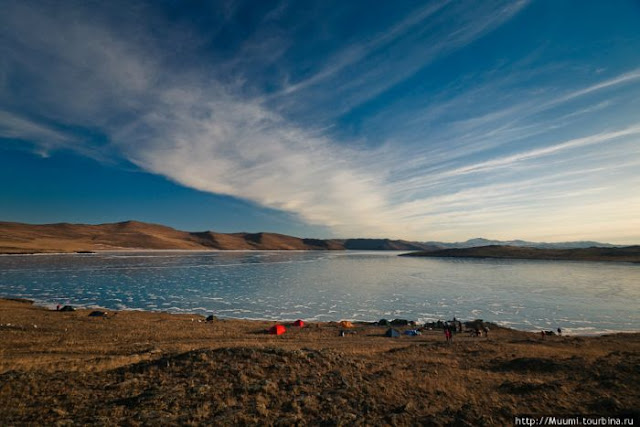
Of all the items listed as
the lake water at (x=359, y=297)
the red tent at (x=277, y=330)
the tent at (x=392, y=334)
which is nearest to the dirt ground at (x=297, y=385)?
the tent at (x=392, y=334)

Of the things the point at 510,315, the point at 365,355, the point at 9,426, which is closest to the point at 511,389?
the point at 365,355

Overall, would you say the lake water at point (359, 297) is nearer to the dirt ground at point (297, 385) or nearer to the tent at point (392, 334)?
the tent at point (392, 334)

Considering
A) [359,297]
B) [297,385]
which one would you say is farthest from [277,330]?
[359,297]

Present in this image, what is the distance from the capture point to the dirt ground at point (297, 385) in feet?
35.0

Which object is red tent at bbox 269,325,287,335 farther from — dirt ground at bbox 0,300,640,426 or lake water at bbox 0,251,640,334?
lake water at bbox 0,251,640,334

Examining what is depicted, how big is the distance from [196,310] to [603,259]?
639 ft

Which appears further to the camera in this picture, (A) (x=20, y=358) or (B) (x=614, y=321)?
(B) (x=614, y=321)

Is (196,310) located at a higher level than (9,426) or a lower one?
lower

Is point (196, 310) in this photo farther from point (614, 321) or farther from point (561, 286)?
point (561, 286)

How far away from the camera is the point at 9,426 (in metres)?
9.35

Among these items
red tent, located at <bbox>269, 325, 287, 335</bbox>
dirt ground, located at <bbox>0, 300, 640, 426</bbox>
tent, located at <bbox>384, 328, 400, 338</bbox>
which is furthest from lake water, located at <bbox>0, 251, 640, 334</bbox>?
dirt ground, located at <bbox>0, 300, 640, 426</bbox>

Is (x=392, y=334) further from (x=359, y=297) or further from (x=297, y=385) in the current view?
(x=359, y=297)

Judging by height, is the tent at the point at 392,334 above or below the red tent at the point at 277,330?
below

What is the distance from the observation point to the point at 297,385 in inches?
532
